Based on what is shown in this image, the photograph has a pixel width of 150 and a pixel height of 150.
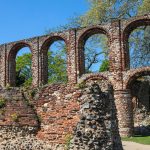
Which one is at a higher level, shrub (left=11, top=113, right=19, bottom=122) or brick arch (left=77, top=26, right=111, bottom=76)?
brick arch (left=77, top=26, right=111, bottom=76)

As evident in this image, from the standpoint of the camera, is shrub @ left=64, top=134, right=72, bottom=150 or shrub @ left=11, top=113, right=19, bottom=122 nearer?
shrub @ left=64, top=134, right=72, bottom=150

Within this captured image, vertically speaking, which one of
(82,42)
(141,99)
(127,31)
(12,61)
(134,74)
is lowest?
(141,99)

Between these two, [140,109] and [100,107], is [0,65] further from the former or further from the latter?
[100,107]

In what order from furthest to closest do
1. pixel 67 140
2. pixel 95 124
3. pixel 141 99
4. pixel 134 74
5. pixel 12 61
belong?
pixel 12 61 → pixel 141 99 → pixel 134 74 → pixel 67 140 → pixel 95 124

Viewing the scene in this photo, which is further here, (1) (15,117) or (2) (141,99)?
(2) (141,99)

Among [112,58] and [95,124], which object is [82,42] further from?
[95,124]

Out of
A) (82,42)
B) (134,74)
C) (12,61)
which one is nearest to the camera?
(134,74)

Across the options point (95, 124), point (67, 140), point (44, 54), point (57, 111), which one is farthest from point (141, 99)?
point (95, 124)

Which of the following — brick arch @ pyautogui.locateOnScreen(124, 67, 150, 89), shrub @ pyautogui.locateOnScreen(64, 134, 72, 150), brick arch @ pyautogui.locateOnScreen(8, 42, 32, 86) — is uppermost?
brick arch @ pyautogui.locateOnScreen(8, 42, 32, 86)

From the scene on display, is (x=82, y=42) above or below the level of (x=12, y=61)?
above

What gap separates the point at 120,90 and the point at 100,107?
13891 mm

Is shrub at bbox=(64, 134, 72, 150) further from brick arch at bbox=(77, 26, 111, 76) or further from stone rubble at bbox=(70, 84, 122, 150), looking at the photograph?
brick arch at bbox=(77, 26, 111, 76)

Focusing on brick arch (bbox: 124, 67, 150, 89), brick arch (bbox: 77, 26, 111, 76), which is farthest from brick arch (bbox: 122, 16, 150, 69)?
brick arch (bbox: 77, 26, 111, 76)

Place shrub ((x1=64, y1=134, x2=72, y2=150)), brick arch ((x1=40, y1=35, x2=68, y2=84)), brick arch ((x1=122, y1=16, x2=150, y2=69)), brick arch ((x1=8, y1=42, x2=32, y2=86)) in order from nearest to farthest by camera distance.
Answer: shrub ((x1=64, y1=134, x2=72, y2=150)) < brick arch ((x1=122, y1=16, x2=150, y2=69)) < brick arch ((x1=40, y1=35, x2=68, y2=84)) < brick arch ((x1=8, y1=42, x2=32, y2=86))
